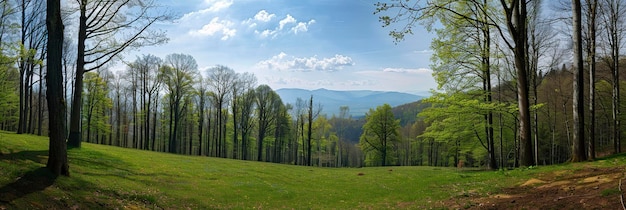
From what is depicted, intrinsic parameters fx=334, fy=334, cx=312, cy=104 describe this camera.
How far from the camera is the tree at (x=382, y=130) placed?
2258 inches

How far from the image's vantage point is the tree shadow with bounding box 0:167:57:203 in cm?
750

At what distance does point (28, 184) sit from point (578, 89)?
2005 cm

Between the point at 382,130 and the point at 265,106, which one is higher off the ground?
the point at 265,106

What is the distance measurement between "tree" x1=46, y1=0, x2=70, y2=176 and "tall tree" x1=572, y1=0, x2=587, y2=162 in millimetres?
19572

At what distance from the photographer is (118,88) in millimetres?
55969

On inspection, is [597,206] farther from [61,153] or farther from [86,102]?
[86,102]

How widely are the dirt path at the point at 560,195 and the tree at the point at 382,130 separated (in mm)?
45615

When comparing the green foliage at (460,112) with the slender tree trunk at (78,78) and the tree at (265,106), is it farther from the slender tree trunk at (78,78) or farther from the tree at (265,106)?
the tree at (265,106)

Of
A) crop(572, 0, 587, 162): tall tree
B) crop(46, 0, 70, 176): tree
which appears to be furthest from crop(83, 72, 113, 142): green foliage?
crop(572, 0, 587, 162): tall tree

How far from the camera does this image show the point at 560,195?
8.02 m

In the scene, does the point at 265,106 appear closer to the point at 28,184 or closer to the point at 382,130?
the point at 382,130

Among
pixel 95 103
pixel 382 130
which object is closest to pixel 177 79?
pixel 95 103

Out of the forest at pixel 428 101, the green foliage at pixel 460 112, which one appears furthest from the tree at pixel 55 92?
the green foliage at pixel 460 112

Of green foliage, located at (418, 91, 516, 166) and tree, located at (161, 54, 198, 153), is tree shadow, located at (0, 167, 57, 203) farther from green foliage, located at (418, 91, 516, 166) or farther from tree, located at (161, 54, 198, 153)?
tree, located at (161, 54, 198, 153)
